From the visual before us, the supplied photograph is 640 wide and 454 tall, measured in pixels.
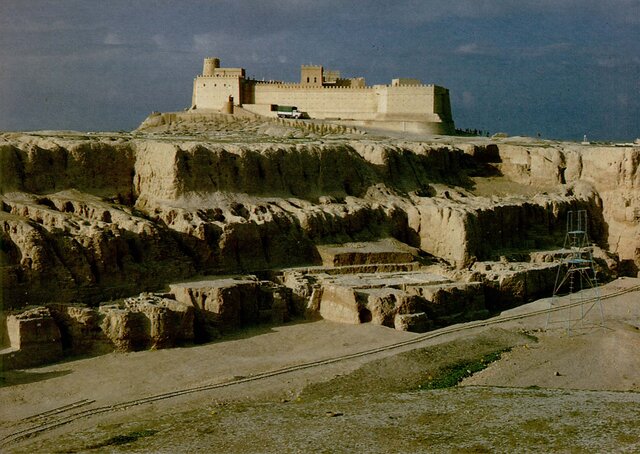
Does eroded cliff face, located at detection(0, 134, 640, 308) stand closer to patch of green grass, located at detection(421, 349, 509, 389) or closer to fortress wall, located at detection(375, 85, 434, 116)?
patch of green grass, located at detection(421, 349, 509, 389)

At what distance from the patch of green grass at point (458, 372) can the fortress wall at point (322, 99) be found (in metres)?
42.2

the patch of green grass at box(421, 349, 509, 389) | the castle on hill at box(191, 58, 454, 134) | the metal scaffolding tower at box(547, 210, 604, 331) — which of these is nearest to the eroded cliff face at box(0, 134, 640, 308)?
the metal scaffolding tower at box(547, 210, 604, 331)

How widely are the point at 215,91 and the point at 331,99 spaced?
8.89m

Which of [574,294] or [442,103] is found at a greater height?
[442,103]

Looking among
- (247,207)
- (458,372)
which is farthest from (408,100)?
(458,372)

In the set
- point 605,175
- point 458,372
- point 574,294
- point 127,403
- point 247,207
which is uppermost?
point 605,175

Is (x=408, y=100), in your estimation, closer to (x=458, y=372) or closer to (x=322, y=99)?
(x=322, y=99)

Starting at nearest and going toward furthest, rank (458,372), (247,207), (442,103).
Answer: (458,372)
(247,207)
(442,103)

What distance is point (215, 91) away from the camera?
6581cm

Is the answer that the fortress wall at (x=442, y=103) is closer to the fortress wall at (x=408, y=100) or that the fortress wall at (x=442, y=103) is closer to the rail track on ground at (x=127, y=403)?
the fortress wall at (x=408, y=100)

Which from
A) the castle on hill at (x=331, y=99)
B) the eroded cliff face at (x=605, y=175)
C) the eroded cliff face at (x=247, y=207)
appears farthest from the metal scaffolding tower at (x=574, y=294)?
the castle on hill at (x=331, y=99)

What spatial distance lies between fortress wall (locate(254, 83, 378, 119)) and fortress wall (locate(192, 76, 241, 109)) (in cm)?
198

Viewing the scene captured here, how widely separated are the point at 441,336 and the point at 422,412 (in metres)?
8.42

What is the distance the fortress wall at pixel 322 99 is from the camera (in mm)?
65562
